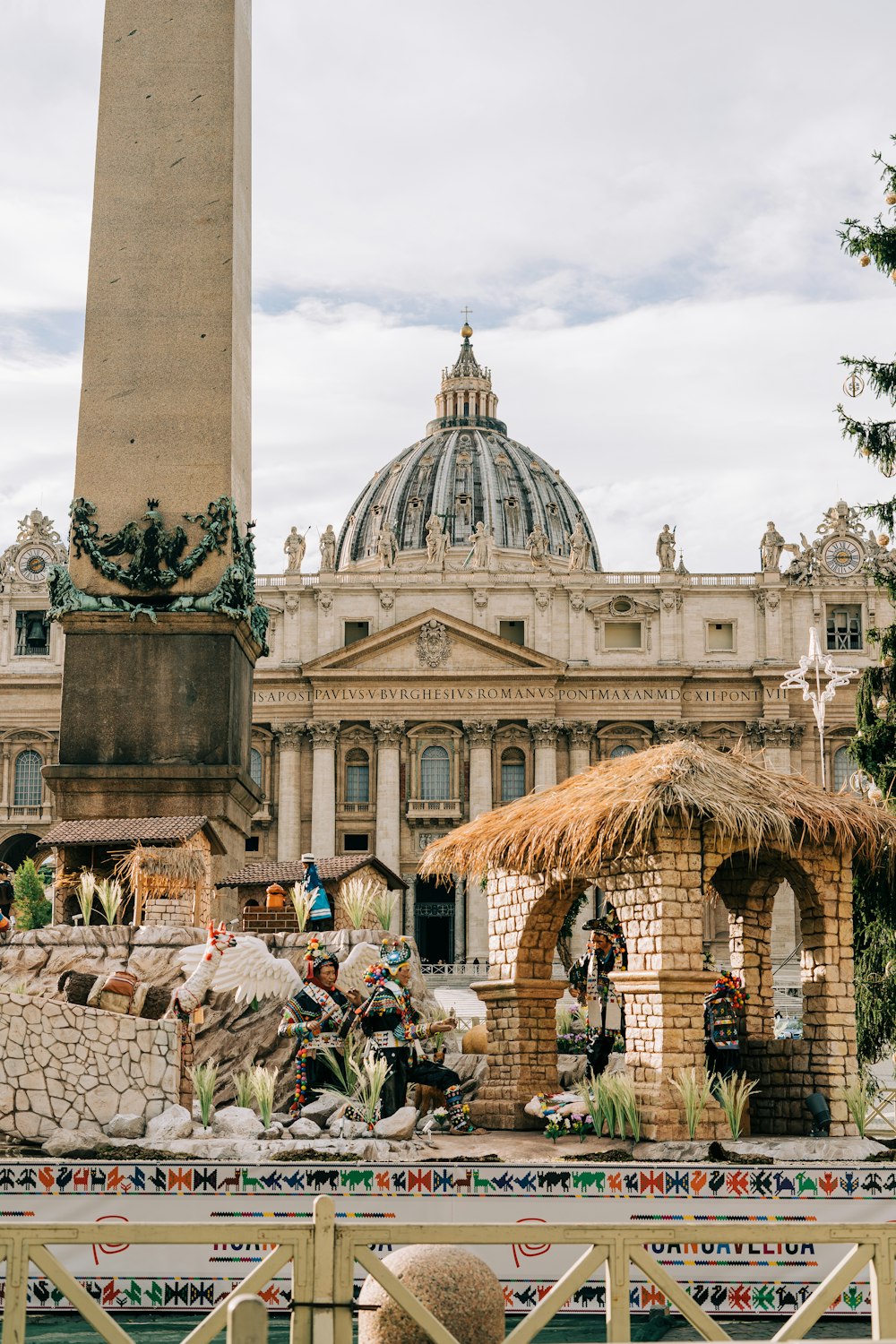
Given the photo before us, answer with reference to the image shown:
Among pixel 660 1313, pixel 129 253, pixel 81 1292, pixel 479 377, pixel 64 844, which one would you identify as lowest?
pixel 660 1313

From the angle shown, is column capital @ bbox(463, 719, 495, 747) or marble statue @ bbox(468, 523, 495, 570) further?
marble statue @ bbox(468, 523, 495, 570)

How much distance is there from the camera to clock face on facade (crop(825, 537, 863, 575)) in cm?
6881

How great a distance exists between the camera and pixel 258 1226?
572cm

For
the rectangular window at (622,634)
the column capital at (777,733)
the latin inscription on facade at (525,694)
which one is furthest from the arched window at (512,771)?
the column capital at (777,733)

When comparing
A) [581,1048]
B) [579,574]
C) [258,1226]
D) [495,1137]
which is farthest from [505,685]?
[258,1226]

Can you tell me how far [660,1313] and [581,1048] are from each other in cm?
868

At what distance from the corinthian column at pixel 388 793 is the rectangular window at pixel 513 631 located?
5419 mm

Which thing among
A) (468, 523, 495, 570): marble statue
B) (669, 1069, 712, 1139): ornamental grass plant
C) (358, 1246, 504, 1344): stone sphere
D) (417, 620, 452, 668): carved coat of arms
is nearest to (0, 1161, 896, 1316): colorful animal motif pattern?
(669, 1069, 712, 1139): ornamental grass plant

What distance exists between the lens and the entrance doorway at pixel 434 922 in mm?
66875

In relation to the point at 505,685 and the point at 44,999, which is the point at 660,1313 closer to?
the point at 44,999

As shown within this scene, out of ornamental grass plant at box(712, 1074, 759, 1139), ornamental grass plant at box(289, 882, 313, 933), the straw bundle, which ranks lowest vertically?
ornamental grass plant at box(712, 1074, 759, 1139)

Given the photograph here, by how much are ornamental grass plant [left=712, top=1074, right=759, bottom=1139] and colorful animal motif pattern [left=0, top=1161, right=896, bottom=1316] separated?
1952 mm

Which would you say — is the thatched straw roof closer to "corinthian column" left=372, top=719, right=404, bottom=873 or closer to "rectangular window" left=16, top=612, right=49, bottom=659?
"corinthian column" left=372, top=719, right=404, bottom=873

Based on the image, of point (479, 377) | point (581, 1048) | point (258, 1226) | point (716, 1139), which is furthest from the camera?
point (479, 377)
